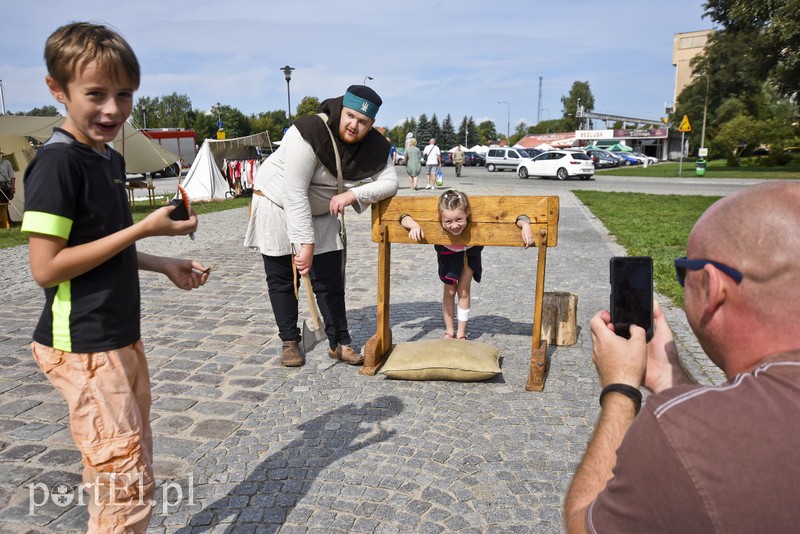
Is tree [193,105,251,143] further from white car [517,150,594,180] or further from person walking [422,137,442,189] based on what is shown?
person walking [422,137,442,189]

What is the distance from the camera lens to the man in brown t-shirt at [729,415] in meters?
1.11

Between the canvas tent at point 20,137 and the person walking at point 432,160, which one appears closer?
the canvas tent at point 20,137

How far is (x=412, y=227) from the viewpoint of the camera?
185 inches

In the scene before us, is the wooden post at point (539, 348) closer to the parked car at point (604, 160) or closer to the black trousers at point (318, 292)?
the black trousers at point (318, 292)

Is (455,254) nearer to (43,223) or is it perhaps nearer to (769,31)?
(43,223)

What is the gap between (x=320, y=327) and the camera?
4715mm

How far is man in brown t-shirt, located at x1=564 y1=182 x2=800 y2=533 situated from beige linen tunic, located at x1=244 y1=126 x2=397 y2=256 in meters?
3.02

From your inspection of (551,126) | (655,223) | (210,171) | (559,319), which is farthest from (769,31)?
(551,126)

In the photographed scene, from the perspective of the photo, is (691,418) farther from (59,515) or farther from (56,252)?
(59,515)

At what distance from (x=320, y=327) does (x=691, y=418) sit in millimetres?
3718

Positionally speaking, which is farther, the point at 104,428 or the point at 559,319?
the point at 559,319

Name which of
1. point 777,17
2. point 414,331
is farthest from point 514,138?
point 414,331

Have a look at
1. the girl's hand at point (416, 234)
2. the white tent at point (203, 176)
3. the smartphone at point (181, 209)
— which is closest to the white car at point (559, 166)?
the white tent at point (203, 176)

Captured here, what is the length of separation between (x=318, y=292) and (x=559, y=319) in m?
2.11
